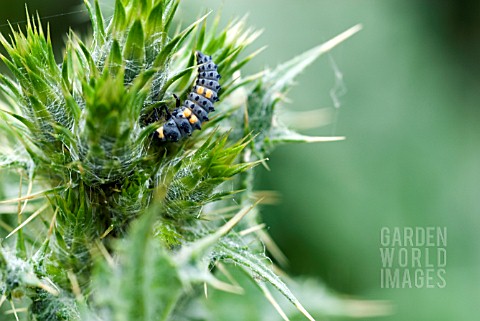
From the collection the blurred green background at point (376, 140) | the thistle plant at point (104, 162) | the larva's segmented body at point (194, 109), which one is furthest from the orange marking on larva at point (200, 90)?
the blurred green background at point (376, 140)

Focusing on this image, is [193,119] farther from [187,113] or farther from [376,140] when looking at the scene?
[376,140]

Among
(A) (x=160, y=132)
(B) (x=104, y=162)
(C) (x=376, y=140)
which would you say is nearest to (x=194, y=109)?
(A) (x=160, y=132)

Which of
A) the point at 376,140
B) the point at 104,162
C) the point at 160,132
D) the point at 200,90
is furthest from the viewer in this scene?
the point at 376,140

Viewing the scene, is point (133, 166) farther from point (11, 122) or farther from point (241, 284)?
point (241, 284)

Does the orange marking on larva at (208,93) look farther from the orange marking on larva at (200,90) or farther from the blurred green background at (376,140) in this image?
the blurred green background at (376,140)

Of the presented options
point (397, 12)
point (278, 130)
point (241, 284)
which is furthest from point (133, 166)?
point (397, 12)
